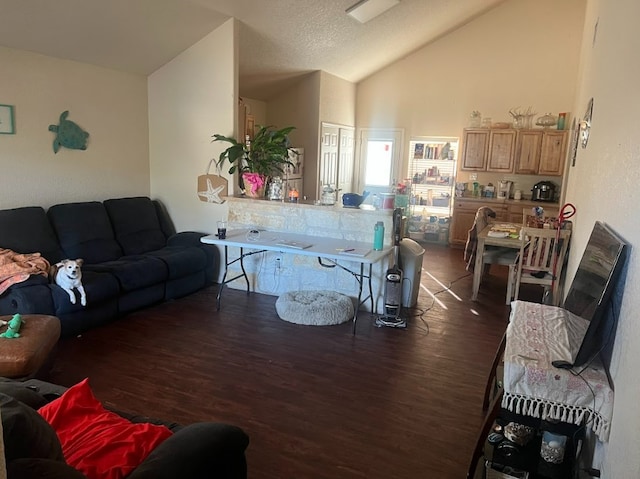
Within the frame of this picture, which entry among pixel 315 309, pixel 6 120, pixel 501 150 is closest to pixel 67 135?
pixel 6 120

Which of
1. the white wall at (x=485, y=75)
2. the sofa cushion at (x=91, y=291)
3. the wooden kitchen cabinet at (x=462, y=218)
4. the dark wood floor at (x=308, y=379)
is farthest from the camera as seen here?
the wooden kitchen cabinet at (x=462, y=218)

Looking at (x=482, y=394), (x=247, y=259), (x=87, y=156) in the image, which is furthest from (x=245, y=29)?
(x=482, y=394)

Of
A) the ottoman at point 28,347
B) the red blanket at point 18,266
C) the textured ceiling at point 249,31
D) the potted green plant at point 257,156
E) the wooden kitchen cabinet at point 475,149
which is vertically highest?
the textured ceiling at point 249,31

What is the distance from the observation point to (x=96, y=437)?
1.64 meters

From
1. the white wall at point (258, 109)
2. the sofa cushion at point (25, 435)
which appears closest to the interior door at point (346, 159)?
the white wall at point (258, 109)

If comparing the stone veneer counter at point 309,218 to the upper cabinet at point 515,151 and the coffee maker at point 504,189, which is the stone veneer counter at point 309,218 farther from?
the coffee maker at point 504,189

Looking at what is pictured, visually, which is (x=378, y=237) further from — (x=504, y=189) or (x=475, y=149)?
(x=504, y=189)

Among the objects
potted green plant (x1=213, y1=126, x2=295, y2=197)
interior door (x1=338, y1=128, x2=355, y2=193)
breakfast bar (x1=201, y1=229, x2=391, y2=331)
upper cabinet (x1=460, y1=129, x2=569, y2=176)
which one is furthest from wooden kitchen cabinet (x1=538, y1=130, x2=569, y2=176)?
potted green plant (x1=213, y1=126, x2=295, y2=197)

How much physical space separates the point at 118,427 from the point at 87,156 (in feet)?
12.5

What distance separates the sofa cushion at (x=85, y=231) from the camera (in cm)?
436

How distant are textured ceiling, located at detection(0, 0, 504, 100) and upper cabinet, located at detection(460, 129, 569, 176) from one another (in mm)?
1790

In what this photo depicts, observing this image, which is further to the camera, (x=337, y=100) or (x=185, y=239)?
(x=337, y=100)

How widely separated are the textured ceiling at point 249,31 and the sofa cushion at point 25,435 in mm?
3402

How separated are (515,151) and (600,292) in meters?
5.50
